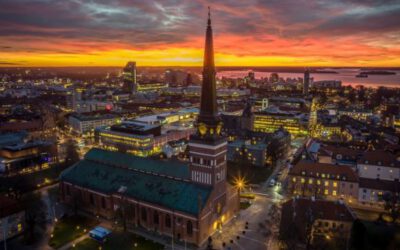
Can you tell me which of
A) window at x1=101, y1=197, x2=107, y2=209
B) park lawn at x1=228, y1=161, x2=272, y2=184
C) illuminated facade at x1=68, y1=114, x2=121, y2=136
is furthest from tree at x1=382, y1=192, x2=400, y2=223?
illuminated facade at x1=68, y1=114, x2=121, y2=136

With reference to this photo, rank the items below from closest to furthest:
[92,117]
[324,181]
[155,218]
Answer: [155,218] < [324,181] < [92,117]

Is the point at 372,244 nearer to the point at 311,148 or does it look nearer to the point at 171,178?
the point at 171,178

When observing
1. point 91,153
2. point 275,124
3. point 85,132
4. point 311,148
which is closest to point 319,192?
point 311,148

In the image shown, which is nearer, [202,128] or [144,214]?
[202,128]

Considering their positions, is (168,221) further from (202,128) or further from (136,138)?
(136,138)

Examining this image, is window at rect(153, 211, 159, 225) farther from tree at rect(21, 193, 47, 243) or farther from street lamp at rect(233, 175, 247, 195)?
street lamp at rect(233, 175, 247, 195)

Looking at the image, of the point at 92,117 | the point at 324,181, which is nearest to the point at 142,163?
the point at 324,181

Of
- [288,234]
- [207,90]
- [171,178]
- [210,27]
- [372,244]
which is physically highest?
[210,27]
